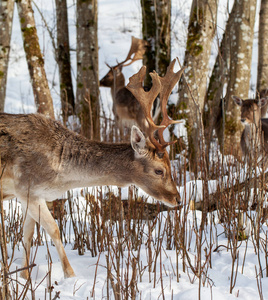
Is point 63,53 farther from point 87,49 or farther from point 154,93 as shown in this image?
point 154,93

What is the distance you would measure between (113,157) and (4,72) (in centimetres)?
576

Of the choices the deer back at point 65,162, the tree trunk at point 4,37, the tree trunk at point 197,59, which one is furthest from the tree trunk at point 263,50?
the deer back at point 65,162

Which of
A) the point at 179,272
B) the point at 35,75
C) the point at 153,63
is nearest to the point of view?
the point at 179,272

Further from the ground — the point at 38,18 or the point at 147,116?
the point at 38,18

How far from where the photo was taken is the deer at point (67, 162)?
12.0 ft

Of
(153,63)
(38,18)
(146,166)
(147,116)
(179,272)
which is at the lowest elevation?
(179,272)

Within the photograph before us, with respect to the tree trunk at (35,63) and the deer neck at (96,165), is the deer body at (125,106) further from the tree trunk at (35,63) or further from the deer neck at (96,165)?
the deer neck at (96,165)

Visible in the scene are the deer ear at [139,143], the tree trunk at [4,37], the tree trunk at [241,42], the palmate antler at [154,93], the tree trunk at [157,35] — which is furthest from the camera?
the tree trunk at [157,35]

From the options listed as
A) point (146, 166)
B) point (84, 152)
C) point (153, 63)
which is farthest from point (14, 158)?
point (153, 63)

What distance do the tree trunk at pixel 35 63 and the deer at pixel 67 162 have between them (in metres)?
3.19

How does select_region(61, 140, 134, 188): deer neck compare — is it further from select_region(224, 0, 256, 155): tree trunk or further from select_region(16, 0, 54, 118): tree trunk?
select_region(224, 0, 256, 155): tree trunk

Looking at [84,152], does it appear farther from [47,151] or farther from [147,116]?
[147,116]

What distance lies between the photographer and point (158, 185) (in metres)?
3.87

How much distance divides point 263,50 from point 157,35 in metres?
2.96
